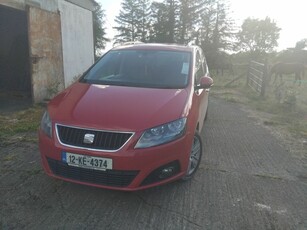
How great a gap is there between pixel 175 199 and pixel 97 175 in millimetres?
964

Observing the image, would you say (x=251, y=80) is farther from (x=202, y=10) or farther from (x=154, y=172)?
(x=202, y=10)

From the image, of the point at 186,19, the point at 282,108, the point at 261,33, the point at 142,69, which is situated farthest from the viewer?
the point at 261,33

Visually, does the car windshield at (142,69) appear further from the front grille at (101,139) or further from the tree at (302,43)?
the tree at (302,43)

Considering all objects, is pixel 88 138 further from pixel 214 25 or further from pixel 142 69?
pixel 214 25

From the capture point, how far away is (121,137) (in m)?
2.97

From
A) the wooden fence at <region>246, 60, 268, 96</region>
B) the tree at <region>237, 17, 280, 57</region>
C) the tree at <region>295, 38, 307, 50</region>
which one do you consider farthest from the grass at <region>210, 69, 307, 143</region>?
the tree at <region>237, 17, 280, 57</region>

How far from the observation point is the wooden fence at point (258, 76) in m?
10.7

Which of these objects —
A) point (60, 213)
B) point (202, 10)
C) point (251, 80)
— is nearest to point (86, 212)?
point (60, 213)

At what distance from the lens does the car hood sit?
10.1ft

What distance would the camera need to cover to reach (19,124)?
6102mm

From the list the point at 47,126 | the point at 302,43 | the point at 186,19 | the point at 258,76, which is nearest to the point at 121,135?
the point at 47,126

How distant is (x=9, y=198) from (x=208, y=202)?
2238 mm

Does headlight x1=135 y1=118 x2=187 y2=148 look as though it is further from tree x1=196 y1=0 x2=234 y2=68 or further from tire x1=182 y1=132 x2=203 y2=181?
tree x1=196 y1=0 x2=234 y2=68

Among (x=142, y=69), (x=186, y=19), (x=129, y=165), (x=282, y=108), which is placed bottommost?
(x=282, y=108)
